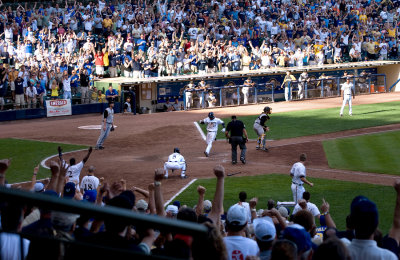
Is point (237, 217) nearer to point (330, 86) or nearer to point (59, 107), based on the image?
point (59, 107)

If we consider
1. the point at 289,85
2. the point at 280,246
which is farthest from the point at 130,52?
the point at 280,246

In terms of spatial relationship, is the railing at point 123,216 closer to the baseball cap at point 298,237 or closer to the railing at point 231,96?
the baseball cap at point 298,237

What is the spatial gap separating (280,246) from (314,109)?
31.8 metres

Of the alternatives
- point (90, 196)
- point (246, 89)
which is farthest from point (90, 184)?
point (246, 89)

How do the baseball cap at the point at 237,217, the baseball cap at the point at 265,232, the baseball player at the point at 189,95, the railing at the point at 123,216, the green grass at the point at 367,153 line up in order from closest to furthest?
the railing at the point at 123,216
the baseball cap at the point at 265,232
the baseball cap at the point at 237,217
the green grass at the point at 367,153
the baseball player at the point at 189,95

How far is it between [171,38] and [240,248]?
1365 inches

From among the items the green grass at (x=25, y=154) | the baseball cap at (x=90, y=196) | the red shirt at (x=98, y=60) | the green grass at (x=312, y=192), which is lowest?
the green grass at (x=312, y=192)

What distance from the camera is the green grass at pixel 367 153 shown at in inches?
776

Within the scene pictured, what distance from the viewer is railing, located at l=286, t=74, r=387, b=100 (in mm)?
40562

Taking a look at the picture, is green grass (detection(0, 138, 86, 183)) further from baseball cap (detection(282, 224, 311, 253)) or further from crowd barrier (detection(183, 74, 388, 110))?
baseball cap (detection(282, 224, 311, 253))

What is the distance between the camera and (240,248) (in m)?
5.27

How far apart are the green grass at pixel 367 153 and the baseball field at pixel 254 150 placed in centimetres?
3

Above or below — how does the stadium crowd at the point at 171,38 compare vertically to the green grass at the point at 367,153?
above

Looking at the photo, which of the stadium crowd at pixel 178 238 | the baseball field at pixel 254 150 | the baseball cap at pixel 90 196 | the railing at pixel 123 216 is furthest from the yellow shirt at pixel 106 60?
the railing at pixel 123 216
